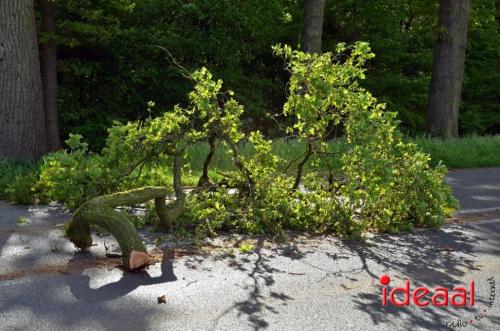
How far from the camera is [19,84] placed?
9.38 meters

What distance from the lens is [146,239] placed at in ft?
18.3

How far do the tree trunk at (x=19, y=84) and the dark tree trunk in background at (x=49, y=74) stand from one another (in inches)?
133

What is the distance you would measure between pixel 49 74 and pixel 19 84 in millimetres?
3905

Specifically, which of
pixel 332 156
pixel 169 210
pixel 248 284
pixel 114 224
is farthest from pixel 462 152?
pixel 114 224

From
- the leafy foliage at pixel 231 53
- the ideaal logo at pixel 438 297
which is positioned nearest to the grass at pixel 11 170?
the leafy foliage at pixel 231 53

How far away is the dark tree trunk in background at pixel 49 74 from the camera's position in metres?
12.8

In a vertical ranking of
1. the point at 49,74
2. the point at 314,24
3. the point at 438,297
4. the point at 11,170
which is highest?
the point at 314,24

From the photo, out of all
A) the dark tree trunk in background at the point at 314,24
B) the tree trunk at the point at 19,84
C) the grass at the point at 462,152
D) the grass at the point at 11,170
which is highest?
the dark tree trunk in background at the point at 314,24

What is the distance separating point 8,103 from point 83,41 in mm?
5277

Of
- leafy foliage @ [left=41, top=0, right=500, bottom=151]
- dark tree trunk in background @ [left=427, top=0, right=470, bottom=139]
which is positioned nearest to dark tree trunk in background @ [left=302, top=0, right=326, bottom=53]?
leafy foliage @ [left=41, top=0, right=500, bottom=151]

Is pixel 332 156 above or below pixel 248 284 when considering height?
above

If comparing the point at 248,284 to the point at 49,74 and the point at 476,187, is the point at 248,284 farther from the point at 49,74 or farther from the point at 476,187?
the point at 49,74

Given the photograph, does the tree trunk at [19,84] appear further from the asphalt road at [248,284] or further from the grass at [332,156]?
the asphalt road at [248,284]

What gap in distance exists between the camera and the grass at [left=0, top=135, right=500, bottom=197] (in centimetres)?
780
